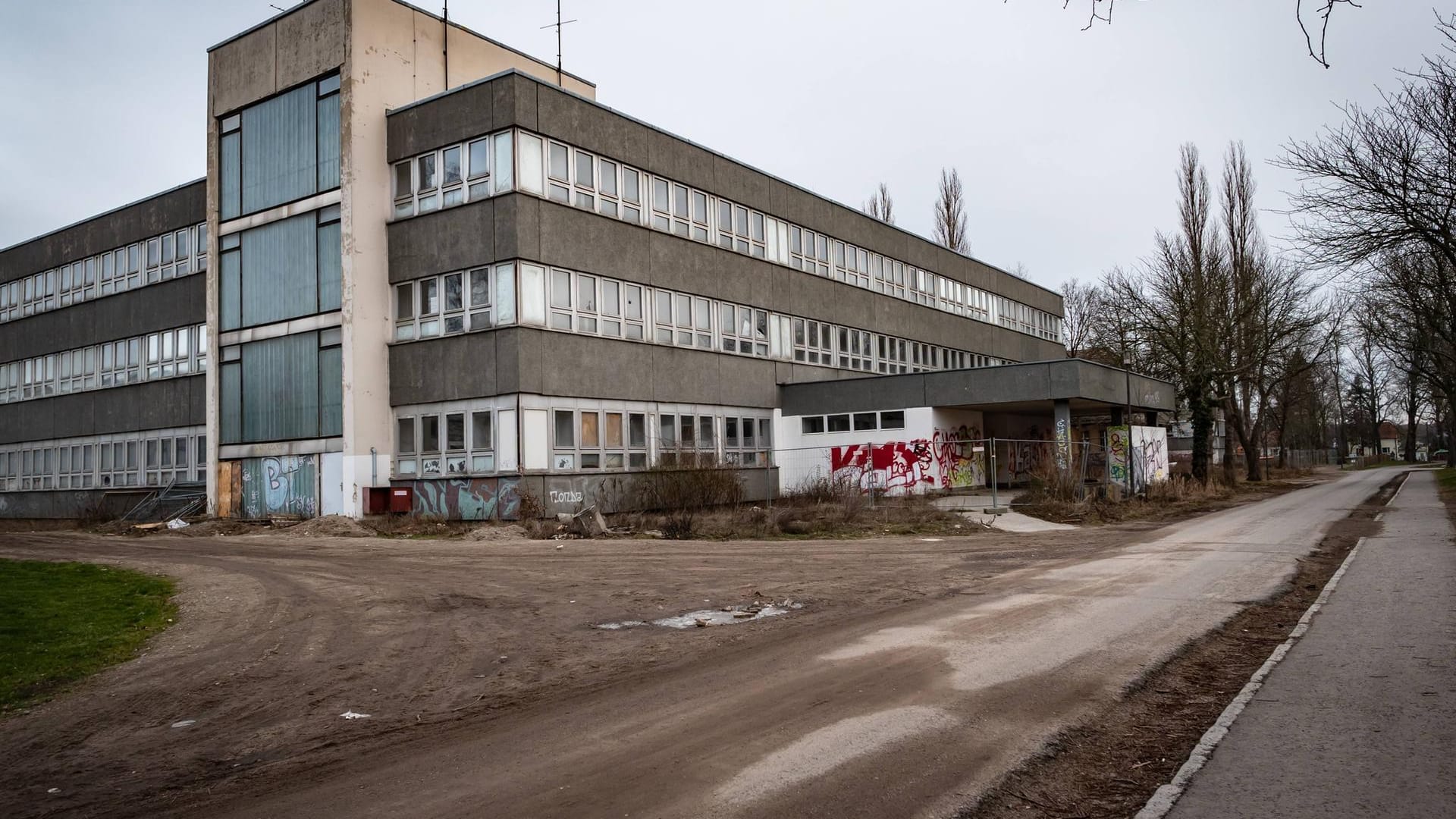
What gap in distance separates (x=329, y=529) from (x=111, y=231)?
68.1 ft

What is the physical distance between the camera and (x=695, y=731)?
21.2 feet

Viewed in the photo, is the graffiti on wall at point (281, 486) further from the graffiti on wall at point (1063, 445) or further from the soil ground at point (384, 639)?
the graffiti on wall at point (1063, 445)

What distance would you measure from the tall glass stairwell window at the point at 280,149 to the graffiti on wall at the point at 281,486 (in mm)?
7609

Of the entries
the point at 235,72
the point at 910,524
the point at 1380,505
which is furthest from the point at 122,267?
the point at 1380,505

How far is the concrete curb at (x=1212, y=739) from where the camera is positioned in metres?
4.93

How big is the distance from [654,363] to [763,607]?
18790 millimetres

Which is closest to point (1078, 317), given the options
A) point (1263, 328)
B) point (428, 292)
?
point (1263, 328)

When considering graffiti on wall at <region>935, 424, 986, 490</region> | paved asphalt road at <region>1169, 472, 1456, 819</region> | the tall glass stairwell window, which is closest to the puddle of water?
paved asphalt road at <region>1169, 472, 1456, 819</region>

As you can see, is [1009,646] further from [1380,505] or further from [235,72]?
[235,72]

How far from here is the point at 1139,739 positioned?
6.19 m

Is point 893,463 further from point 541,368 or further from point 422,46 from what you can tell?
point 422,46

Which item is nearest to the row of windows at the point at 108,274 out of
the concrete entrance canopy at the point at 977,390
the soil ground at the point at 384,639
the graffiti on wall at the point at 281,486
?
the graffiti on wall at the point at 281,486

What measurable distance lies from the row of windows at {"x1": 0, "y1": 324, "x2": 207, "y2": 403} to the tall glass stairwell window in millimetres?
5344

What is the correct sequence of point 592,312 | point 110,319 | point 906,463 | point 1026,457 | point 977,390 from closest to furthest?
point 592,312
point 1026,457
point 977,390
point 906,463
point 110,319
